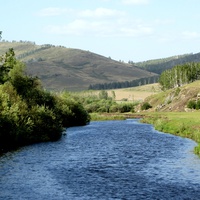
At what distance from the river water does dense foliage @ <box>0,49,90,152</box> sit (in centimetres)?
345

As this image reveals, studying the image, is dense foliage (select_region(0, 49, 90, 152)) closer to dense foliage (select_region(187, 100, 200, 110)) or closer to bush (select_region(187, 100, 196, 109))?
dense foliage (select_region(187, 100, 200, 110))

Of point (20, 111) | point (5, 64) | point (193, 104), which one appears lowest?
point (193, 104)

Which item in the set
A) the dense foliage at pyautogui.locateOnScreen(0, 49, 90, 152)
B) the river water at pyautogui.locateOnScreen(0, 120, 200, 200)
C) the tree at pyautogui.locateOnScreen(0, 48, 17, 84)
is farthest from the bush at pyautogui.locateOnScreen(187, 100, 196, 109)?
the tree at pyautogui.locateOnScreen(0, 48, 17, 84)

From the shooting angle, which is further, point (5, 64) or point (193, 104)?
point (193, 104)

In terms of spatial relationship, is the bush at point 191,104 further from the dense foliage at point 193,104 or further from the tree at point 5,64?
the tree at point 5,64

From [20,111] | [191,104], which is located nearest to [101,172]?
[20,111]

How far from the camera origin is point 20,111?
3118 inches

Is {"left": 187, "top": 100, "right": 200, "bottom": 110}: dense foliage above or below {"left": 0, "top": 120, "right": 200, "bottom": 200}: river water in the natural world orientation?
above

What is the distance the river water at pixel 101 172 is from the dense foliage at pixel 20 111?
11.3ft

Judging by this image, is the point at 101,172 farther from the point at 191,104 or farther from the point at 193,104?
the point at 191,104

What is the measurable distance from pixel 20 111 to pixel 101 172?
33464 mm

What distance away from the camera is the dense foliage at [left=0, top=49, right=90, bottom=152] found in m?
70.9

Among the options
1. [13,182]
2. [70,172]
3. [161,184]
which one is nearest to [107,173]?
[70,172]

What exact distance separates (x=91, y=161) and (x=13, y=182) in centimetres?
1674
